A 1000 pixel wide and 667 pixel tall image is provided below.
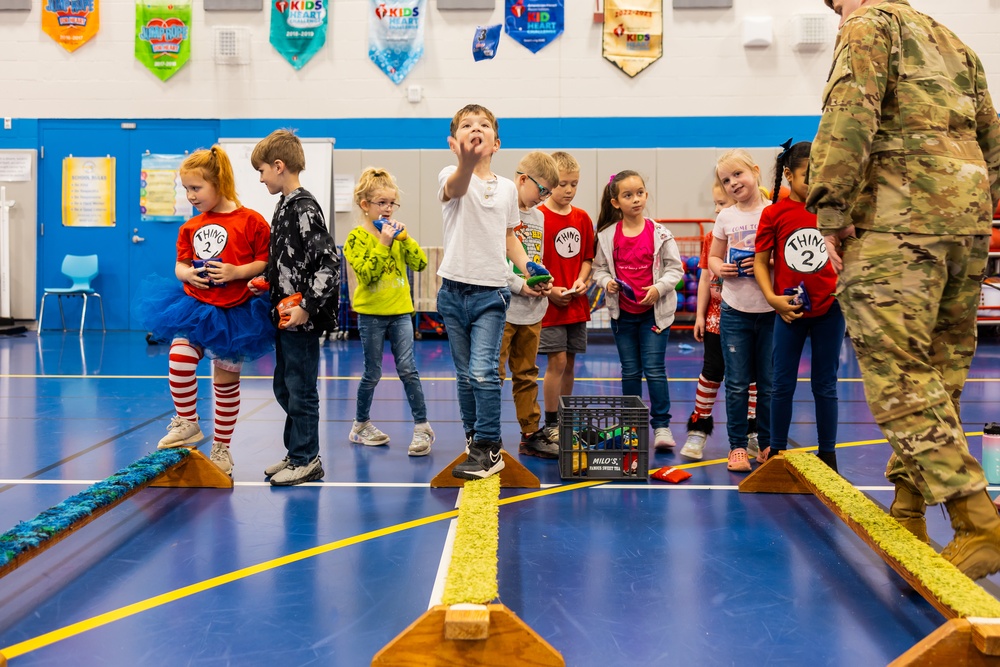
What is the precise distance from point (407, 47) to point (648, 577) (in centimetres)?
867

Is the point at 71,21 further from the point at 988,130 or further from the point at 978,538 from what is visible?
the point at 978,538

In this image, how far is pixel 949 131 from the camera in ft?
7.44

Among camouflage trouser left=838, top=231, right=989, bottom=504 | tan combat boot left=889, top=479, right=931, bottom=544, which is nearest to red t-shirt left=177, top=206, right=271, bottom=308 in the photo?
camouflage trouser left=838, top=231, right=989, bottom=504

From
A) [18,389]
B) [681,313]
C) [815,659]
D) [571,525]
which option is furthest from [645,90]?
[815,659]

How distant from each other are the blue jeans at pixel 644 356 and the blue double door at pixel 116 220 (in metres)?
7.77

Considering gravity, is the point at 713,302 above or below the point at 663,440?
above

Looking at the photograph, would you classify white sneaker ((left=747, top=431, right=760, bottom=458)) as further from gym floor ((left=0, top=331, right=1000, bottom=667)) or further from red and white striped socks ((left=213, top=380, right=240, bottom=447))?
red and white striped socks ((left=213, top=380, right=240, bottom=447))

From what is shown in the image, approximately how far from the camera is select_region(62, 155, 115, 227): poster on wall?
10328mm

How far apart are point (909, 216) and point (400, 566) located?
1751 millimetres

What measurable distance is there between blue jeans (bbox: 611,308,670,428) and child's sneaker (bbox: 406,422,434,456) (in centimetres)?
97

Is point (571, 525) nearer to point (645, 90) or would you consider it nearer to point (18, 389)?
point (18, 389)

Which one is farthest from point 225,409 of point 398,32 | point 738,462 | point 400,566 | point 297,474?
point 398,32

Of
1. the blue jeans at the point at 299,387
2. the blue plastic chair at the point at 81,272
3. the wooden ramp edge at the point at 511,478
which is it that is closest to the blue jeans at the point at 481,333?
the wooden ramp edge at the point at 511,478

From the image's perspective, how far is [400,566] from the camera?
2.55 meters
